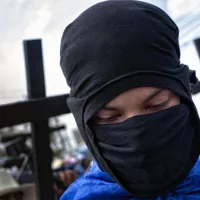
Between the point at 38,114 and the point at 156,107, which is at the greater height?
the point at 156,107

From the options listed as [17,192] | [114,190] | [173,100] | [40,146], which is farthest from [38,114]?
[173,100]

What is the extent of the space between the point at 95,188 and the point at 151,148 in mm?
226

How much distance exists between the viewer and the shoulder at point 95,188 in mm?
909

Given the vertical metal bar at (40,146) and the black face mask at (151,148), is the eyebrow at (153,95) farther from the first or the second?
the vertical metal bar at (40,146)

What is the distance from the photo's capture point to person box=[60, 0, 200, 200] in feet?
2.71

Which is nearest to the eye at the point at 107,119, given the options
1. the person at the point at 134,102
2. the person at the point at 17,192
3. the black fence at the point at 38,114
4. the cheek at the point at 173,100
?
the person at the point at 134,102

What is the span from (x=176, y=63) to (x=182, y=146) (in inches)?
9.2

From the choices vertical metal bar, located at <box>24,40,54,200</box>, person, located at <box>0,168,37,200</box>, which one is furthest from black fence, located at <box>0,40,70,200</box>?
person, located at <box>0,168,37,200</box>

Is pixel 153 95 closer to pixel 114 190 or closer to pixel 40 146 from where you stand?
pixel 114 190

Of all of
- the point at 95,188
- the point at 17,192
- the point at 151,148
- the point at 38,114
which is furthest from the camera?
the point at 17,192

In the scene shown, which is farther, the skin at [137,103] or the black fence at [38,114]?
the black fence at [38,114]

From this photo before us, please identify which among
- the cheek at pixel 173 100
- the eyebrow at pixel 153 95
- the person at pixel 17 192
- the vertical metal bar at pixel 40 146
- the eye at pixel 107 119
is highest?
the eyebrow at pixel 153 95

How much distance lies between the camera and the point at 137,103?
840mm

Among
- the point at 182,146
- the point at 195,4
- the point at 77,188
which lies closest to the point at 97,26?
the point at 182,146
